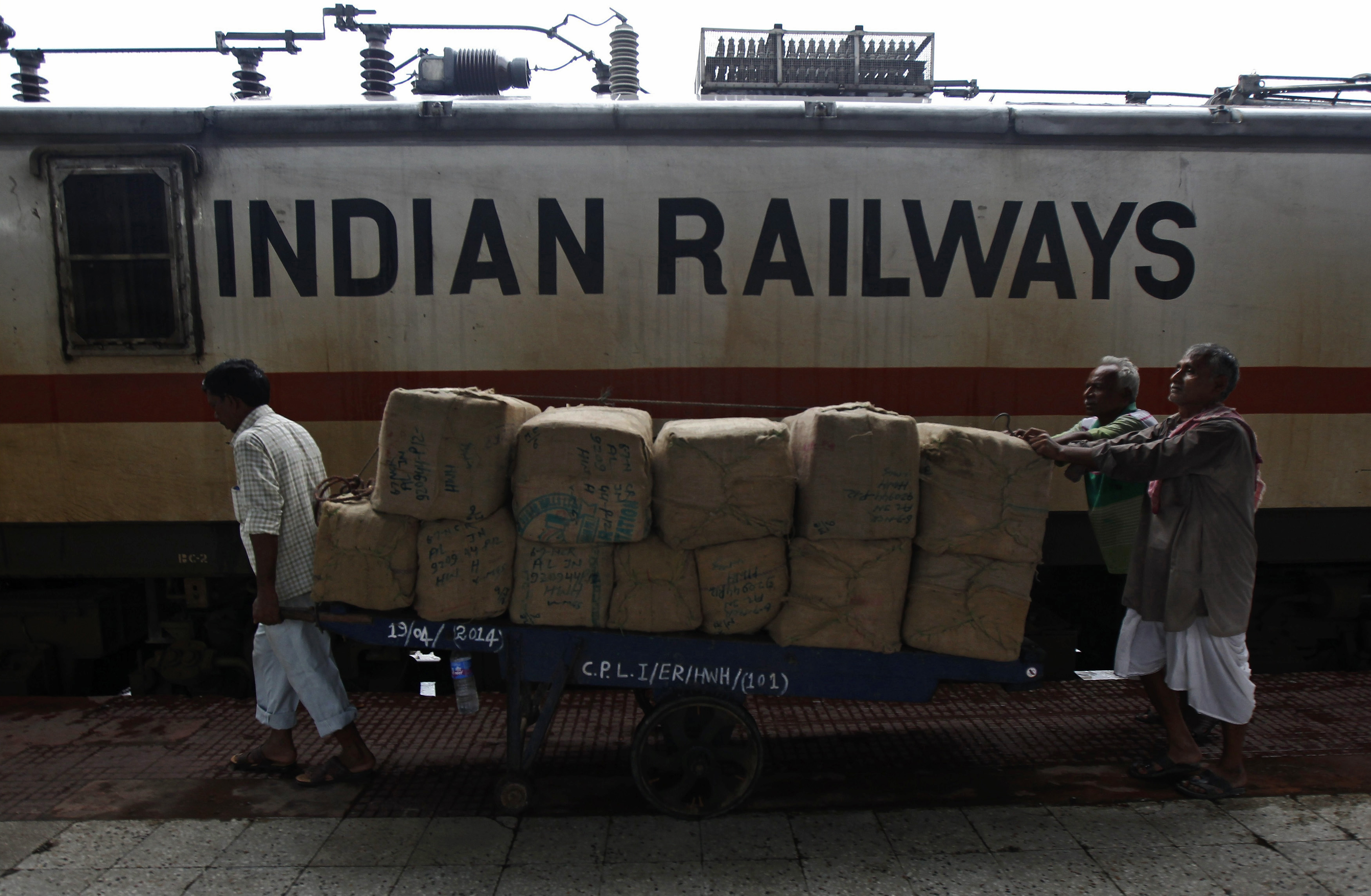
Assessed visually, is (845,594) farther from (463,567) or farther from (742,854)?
(463,567)

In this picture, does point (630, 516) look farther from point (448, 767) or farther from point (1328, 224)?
point (1328, 224)

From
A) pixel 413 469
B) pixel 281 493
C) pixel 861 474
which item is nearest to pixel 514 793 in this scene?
pixel 413 469

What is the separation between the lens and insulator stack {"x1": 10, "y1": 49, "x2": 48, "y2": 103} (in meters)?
4.67

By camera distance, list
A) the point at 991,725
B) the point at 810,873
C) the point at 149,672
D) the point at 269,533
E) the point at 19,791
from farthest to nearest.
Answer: the point at 149,672
the point at 991,725
the point at 19,791
the point at 269,533
the point at 810,873

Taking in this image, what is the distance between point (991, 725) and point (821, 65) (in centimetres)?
381

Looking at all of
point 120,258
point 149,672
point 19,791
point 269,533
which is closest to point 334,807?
point 269,533

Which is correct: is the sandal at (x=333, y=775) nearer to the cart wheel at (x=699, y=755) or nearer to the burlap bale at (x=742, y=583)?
the cart wheel at (x=699, y=755)

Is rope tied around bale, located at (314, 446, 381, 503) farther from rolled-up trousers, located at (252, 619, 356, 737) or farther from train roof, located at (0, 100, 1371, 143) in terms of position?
train roof, located at (0, 100, 1371, 143)

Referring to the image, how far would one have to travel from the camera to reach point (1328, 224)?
15.1 ft

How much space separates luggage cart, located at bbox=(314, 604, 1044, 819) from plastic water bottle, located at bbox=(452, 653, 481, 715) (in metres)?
0.25

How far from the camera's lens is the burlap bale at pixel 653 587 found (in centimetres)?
326

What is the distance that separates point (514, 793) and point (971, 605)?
1934mm

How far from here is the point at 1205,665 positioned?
3.53 metres

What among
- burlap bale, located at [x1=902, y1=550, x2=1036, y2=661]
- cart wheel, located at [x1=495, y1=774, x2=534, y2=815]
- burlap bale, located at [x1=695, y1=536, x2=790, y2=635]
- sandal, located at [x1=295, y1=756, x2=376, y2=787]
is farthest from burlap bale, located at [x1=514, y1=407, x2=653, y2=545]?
sandal, located at [x1=295, y1=756, x2=376, y2=787]
